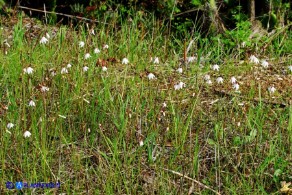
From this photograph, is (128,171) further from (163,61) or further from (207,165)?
A: (163,61)

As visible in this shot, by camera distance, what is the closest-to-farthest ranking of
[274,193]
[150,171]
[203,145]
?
1. [274,193]
2. [150,171]
3. [203,145]

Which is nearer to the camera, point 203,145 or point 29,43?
A: point 203,145

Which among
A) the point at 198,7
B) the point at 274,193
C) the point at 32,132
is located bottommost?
the point at 274,193

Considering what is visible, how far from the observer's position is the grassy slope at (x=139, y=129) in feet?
12.5

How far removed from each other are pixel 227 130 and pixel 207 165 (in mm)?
401

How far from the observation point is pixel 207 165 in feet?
13.2

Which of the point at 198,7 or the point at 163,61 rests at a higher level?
the point at 198,7

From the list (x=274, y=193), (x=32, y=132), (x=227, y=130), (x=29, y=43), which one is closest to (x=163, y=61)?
(x=29, y=43)

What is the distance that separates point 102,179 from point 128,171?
18 centimetres

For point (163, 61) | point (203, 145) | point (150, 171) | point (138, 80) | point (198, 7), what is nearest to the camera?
point (150, 171)

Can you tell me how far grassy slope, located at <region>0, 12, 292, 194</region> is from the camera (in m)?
3.81

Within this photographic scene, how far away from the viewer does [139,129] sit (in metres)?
4.08

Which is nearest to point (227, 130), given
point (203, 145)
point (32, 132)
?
point (203, 145)

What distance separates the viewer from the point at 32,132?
13.3 ft
